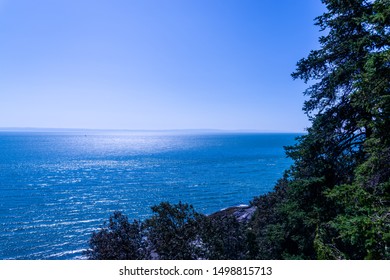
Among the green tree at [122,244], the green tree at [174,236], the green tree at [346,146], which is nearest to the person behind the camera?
the green tree at [346,146]

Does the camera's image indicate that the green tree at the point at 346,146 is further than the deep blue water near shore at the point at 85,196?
No

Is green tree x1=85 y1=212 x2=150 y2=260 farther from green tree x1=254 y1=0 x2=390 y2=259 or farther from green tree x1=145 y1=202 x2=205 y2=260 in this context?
green tree x1=254 y1=0 x2=390 y2=259

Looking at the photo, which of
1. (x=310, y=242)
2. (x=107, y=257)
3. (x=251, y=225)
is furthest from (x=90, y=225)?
(x=310, y=242)

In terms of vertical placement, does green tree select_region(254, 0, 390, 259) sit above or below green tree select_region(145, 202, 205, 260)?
above

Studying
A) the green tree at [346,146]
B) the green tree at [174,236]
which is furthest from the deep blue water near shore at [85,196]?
the green tree at [346,146]

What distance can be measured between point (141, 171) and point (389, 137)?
71.3 m

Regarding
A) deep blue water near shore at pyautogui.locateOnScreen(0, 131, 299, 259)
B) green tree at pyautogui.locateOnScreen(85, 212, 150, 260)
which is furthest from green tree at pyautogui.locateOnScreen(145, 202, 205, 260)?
deep blue water near shore at pyautogui.locateOnScreen(0, 131, 299, 259)

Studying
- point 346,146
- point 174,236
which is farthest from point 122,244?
point 346,146

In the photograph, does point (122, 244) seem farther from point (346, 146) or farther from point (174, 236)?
point (346, 146)

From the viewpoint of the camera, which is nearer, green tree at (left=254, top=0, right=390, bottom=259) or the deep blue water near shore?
green tree at (left=254, top=0, right=390, bottom=259)

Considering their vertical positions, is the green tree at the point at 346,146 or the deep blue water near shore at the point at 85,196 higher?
the green tree at the point at 346,146

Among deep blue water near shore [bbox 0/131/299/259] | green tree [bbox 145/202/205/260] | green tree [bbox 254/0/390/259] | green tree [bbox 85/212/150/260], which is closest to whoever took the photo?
green tree [bbox 254/0/390/259]

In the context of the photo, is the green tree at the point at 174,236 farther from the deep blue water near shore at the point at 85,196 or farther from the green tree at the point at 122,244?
the deep blue water near shore at the point at 85,196
